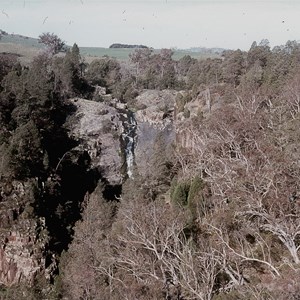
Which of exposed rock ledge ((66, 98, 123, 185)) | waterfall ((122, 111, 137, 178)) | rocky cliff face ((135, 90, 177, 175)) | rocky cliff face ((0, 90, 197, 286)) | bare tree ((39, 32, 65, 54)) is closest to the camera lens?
rocky cliff face ((0, 90, 197, 286))

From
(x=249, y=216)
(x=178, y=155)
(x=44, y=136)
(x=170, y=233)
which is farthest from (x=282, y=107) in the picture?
(x=44, y=136)

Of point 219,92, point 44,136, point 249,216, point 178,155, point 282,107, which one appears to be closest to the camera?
point 249,216

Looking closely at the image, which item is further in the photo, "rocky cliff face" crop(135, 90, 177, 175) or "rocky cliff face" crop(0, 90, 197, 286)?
"rocky cliff face" crop(135, 90, 177, 175)

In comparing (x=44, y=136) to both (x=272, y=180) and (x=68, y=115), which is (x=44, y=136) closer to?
(x=68, y=115)

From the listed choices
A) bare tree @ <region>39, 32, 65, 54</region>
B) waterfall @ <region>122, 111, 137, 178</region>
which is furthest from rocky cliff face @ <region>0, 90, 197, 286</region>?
bare tree @ <region>39, 32, 65, 54</region>

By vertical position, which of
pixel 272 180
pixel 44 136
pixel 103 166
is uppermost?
pixel 272 180

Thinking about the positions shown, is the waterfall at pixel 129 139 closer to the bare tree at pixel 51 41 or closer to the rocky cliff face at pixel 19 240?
the rocky cliff face at pixel 19 240

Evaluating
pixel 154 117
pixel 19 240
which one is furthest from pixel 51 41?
pixel 19 240

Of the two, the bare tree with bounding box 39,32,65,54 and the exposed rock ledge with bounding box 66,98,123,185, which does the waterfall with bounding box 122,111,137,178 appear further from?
the bare tree with bounding box 39,32,65,54

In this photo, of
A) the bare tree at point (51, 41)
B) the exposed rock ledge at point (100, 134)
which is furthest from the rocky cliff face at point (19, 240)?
the bare tree at point (51, 41)
